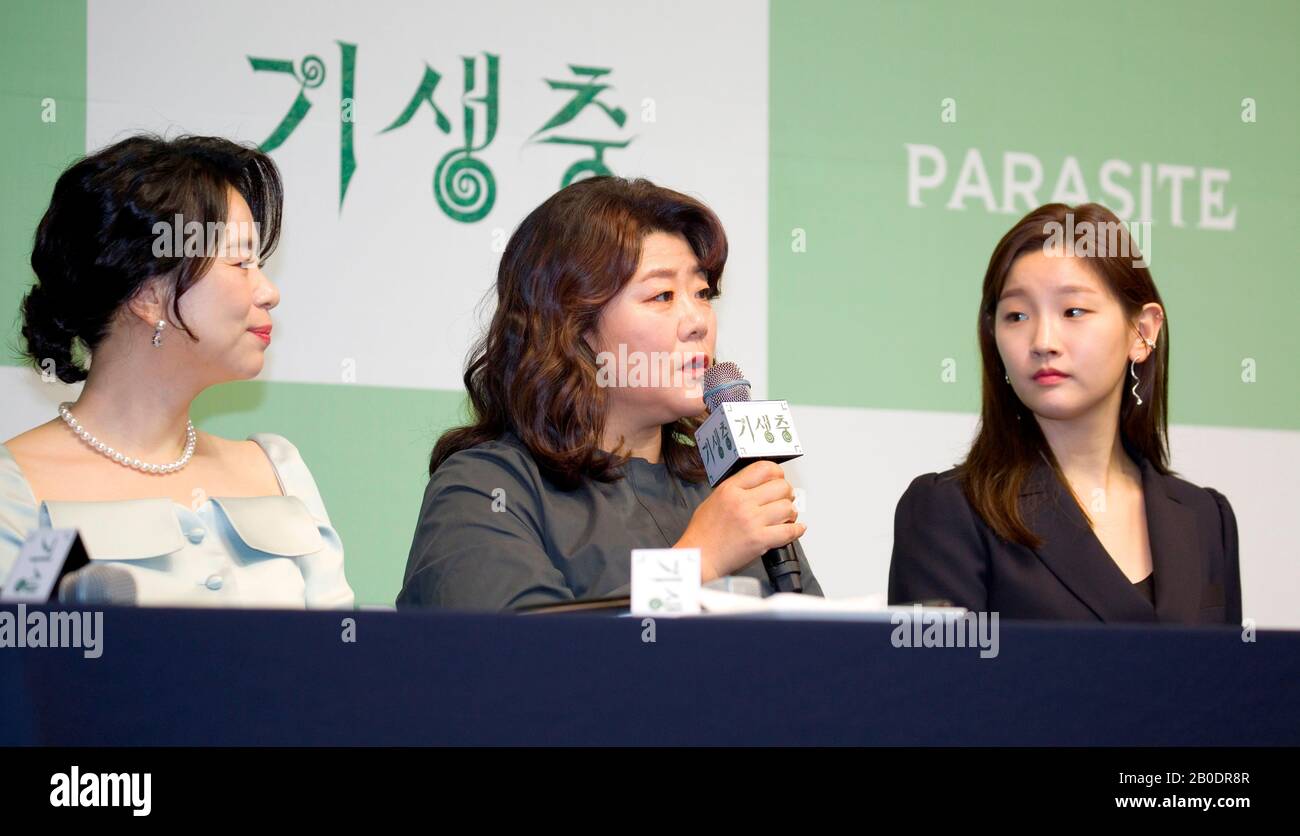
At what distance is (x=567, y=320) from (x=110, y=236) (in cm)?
72

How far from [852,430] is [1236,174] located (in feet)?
4.12

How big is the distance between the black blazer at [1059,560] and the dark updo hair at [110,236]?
4.06ft

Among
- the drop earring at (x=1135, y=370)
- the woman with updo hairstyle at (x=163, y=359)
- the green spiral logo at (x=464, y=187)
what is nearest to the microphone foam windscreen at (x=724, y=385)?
the woman with updo hairstyle at (x=163, y=359)

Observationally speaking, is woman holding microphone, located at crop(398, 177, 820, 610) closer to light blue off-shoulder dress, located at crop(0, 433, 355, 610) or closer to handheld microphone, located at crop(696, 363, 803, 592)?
handheld microphone, located at crop(696, 363, 803, 592)

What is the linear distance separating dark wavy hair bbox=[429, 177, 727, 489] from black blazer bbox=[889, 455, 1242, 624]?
0.40 m

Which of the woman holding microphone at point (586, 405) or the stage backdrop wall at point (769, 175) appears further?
the stage backdrop wall at point (769, 175)

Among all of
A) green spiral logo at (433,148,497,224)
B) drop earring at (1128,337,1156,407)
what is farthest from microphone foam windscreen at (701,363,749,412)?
green spiral logo at (433,148,497,224)

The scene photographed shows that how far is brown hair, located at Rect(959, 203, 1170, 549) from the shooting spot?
246 centimetres

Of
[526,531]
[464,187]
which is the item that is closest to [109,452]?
[526,531]

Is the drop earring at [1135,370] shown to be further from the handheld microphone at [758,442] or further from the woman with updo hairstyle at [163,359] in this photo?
the woman with updo hairstyle at [163,359]

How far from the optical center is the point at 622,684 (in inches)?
44.3

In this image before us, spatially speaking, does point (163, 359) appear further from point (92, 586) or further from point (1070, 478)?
point (1070, 478)

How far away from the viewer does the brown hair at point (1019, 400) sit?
96.9 inches
